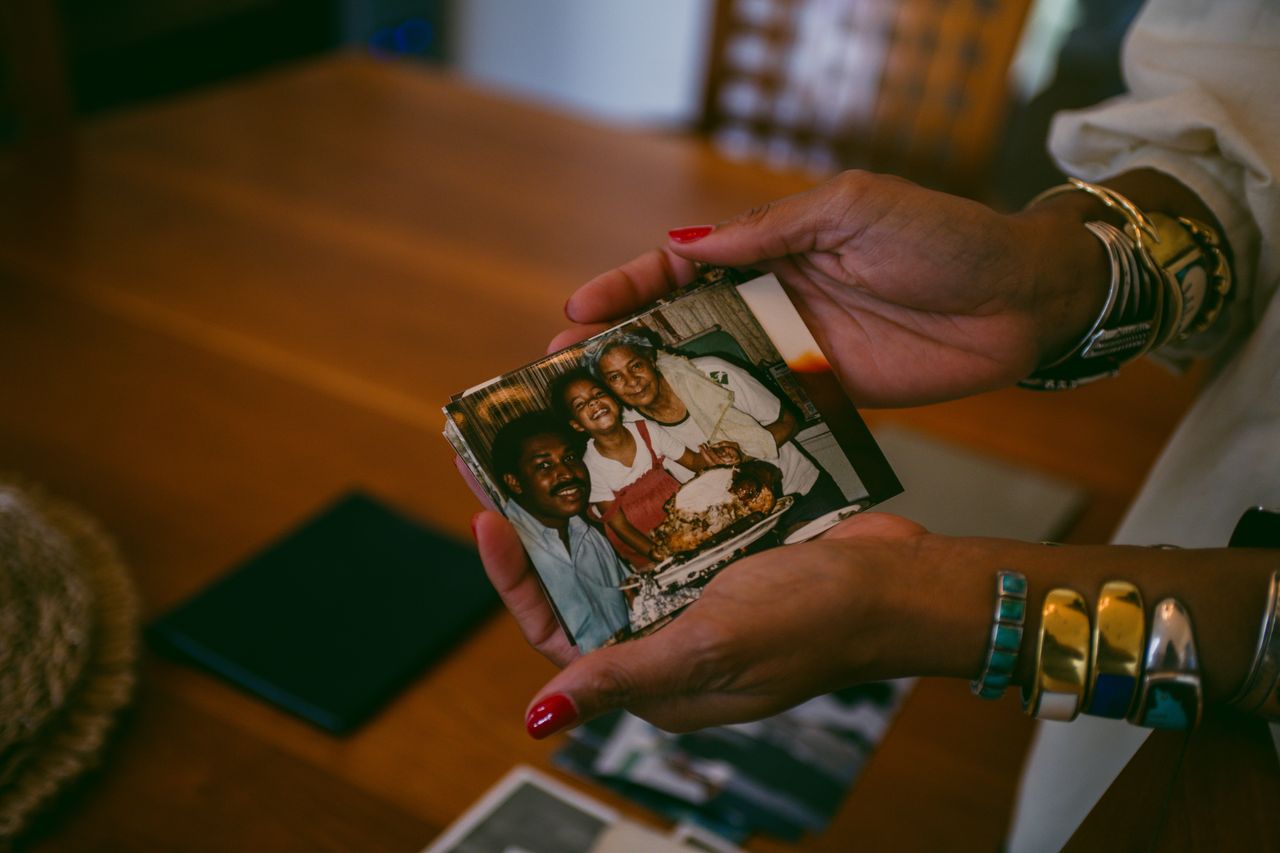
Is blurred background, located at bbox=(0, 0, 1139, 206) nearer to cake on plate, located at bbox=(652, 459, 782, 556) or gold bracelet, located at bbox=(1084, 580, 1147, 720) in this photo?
cake on plate, located at bbox=(652, 459, 782, 556)

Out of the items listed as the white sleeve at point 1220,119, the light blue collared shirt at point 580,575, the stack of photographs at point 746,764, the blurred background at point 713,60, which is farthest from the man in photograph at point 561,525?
the blurred background at point 713,60

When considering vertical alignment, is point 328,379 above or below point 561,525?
below

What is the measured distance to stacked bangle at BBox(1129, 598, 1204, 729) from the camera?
48 cm

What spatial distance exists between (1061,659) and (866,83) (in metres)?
1.48

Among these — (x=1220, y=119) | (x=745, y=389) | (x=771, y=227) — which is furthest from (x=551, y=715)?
(x=1220, y=119)

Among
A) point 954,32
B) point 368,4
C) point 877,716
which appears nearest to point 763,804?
point 877,716

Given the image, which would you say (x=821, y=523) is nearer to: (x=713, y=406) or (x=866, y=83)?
(x=713, y=406)

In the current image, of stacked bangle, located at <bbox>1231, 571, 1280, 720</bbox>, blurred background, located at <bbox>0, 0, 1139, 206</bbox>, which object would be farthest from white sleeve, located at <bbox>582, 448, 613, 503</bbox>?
blurred background, located at <bbox>0, 0, 1139, 206</bbox>

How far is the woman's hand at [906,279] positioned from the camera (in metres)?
0.67

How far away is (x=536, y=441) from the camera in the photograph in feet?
1.97

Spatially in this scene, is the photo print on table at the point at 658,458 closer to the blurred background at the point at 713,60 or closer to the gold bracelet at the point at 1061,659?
the gold bracelet at the point at 1061,659

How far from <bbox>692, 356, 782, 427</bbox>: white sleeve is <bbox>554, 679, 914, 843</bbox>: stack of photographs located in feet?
0.88

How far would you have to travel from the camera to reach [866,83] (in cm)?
179

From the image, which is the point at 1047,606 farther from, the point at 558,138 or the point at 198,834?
the point at 558,138
